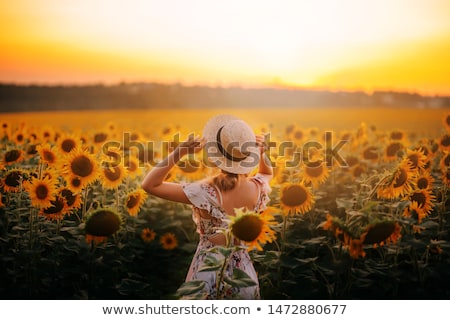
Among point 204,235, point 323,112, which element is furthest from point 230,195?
point 323,112

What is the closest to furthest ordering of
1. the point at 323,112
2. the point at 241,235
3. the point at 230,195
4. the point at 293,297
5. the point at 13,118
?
the point at 241,235 < the point at 230,195 < the point at 293,297 < the point at 13,118 < the point at 323,112

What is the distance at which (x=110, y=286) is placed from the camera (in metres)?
4.25

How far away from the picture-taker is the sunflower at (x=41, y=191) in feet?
13.2

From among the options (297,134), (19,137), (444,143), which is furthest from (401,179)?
(19,137)

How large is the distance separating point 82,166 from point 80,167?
2 centimetres

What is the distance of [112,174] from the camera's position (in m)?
4.55

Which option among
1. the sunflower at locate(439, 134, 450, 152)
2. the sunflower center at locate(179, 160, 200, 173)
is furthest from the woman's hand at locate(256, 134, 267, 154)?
the sunflower at locate(439, 134, 450, 152)

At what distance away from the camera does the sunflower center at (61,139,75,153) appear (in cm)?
498

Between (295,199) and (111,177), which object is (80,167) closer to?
(111,177)

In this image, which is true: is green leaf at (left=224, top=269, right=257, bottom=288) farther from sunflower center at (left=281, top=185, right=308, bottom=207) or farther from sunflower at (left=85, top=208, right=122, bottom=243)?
sunflower center at (left=281, top=185, right=308, bottom=207)

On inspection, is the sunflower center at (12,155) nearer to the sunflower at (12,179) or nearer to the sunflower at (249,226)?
the sunflower at (12,179)

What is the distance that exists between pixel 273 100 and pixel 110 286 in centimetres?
731

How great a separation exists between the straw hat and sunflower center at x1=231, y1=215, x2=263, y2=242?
1.44 ft
